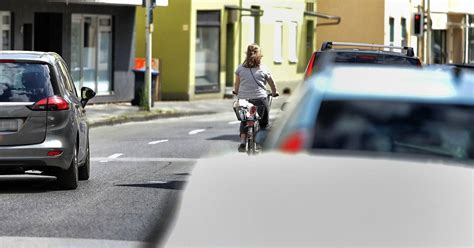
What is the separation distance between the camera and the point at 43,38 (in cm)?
3431

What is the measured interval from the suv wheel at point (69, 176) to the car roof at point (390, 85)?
28.1 ft

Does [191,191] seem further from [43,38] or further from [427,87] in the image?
[43,38]

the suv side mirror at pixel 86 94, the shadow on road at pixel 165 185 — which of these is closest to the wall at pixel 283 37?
the suv side mirror at pixel 86 94

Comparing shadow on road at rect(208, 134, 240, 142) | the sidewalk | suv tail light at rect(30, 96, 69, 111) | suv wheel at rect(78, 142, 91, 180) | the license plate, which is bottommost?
shadow on road at rect(208, 134, 240, 142)

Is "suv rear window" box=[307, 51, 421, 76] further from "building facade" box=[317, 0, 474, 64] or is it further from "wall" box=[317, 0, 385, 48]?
"wall" box=[317, 0, 385, 48]

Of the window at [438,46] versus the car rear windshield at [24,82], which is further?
the window at [438,46]

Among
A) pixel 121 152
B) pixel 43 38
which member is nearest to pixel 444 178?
pixel 121 152

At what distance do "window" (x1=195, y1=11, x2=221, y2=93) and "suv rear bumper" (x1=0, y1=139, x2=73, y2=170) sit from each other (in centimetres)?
2716

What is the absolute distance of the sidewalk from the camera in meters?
29.9

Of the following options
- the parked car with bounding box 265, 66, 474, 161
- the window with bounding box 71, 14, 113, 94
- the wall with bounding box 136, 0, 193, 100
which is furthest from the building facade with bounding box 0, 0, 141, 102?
the parked car with bounding box 265, 66, 474, 161

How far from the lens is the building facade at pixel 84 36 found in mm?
32188

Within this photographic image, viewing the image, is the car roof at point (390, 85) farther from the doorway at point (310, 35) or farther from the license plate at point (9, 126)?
the doorway at point (310, 35)

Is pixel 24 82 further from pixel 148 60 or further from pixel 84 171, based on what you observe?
pixel 148 60

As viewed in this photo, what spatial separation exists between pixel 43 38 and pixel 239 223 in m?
30.1
